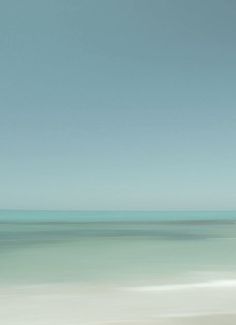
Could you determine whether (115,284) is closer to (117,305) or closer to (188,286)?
(188,286)

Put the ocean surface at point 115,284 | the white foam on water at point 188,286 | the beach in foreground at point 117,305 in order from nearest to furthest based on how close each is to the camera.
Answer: the beach in foreground at point 117,305
the ocean surface at point 115,284
the white foam on water at point 188,286

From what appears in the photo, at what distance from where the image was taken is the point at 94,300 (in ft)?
11.9

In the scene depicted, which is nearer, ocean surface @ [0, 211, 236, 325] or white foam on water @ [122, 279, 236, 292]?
ocean surface @ [0, 211, 236, 325]

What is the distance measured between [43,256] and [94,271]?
206cm

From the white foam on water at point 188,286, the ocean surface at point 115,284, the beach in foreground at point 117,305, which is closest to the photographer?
the beach in foreground at point 117,305

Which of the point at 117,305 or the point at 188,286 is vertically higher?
the point at 188,286

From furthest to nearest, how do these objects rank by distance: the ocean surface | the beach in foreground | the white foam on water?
the white foam on water, the ocean surface, the beach in foreground

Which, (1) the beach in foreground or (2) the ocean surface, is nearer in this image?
(1) the beach in foreground

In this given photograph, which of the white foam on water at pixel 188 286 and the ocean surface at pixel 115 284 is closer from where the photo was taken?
the ocean surface at pixel 115 284

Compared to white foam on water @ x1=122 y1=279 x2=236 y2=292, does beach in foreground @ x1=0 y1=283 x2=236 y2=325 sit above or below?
below

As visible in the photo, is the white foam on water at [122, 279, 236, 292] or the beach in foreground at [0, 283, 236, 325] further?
the white foam on water at [122, 279, 236, 292]

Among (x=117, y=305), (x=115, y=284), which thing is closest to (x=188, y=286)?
(x=115, y=284)

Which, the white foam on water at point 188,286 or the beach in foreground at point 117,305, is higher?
the white foam on water at point 188,286

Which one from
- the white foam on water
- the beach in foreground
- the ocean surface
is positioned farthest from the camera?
the white foam on water
